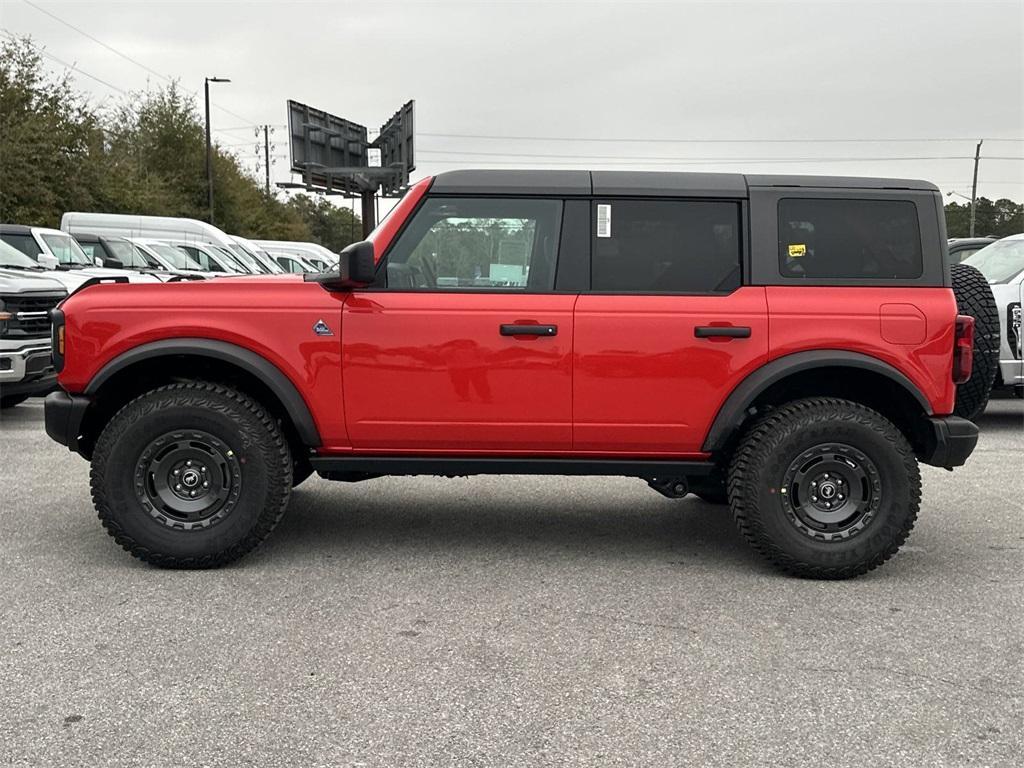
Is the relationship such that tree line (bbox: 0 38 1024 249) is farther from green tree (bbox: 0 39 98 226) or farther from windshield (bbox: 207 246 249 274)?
windshield (bbox: 207 246 249 274)

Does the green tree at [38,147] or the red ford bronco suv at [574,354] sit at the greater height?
the green tree at [38,147]

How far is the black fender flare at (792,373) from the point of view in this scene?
4426mm

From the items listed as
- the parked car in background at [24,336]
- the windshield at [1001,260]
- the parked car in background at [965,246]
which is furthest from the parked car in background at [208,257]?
the windshield at [1001,260]

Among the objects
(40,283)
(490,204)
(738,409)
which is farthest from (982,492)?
(40,283)

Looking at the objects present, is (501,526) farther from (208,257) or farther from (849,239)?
(208,257)

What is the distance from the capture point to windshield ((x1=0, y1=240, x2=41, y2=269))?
458 inches

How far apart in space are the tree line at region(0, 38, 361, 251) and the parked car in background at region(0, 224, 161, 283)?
1522cm

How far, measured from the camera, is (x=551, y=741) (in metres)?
2.92

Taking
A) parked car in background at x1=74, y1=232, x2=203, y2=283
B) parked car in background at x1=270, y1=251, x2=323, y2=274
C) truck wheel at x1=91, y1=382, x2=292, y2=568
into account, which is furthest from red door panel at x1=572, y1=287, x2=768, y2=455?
parked car in background at x1=270, y1=251, x2=323, y2=274

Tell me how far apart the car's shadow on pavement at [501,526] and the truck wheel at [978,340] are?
1.35 meters

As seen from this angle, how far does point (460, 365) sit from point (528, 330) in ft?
1.14

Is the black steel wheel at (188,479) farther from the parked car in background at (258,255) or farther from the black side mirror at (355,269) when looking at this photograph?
the parked car in background at (258,255)

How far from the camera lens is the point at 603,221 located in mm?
4566

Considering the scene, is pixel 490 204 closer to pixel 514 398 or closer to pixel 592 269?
pixel 592 269
